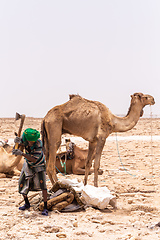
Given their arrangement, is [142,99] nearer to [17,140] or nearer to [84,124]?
[84,124]

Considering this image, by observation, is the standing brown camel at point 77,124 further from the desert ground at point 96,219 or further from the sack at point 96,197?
the sack at point 96,197

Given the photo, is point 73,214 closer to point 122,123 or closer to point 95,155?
point 95,155

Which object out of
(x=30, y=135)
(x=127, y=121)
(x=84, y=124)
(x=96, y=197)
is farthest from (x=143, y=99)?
(x=30, y=135)

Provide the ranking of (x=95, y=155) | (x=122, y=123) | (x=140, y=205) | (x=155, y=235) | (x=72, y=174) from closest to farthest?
(x=155, y=235), (x=140, y=205), (x=95, y=155), (x=122, y=123), (x=72, y=174)

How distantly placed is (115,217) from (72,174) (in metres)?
5.02

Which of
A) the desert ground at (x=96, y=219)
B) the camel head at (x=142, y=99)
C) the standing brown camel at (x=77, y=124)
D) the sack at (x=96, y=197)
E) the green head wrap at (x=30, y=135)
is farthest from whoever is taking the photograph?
the camel head at (x=142, y=99)

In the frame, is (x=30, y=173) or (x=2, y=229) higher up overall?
(x=30, y=173)

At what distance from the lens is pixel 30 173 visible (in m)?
5.84

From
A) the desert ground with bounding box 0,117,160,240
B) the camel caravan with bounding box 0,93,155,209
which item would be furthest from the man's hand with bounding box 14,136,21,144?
the camel caravan with bounding box 0,93,155,209

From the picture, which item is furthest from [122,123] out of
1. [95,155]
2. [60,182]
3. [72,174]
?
[60,182]

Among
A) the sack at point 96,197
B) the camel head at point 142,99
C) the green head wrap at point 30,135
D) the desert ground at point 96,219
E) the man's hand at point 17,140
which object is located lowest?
the desert ground at point 96,219

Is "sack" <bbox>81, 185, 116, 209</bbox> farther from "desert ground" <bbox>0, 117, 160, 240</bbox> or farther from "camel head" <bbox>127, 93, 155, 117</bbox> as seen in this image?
"camel head" <bbox>127, 93, 155, 117</bbox>

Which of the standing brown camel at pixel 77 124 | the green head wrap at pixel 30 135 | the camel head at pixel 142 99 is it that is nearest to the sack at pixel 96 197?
the green head wrap at pixel 30 135

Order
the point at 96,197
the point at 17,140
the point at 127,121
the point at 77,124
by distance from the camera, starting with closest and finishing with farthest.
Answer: the point at 17,140, the point at 96,197, the point at 77,124, the point at 127,121
